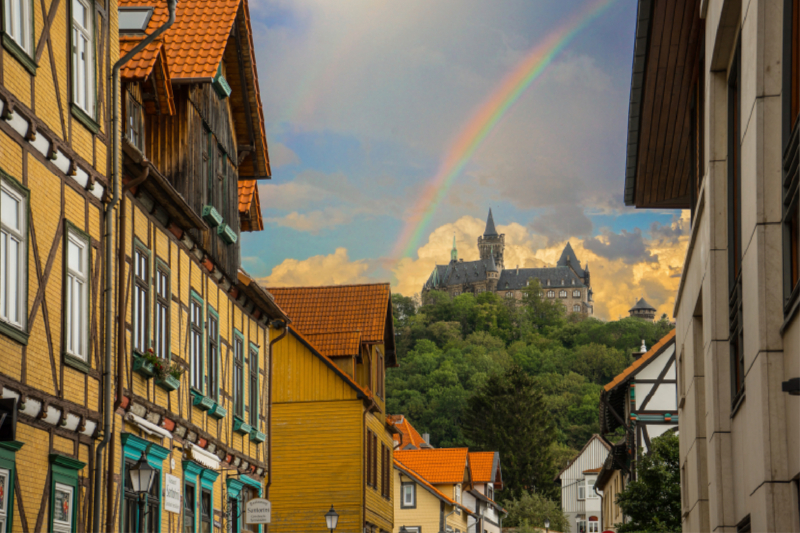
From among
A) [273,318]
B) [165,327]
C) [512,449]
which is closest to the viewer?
[165,327]

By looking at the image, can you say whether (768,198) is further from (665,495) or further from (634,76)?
(665,495)

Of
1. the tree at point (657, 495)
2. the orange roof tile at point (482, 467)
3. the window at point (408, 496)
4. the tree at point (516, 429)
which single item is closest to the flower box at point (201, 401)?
the tree at point (657, 495)

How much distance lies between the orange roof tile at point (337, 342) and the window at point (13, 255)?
2089cm

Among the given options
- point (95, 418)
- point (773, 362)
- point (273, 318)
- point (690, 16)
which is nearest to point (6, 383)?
point (95, 418)

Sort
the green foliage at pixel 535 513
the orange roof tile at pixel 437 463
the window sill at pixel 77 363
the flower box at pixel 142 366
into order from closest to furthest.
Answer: the window sill at pixel 77 363 < the flower box at pixel 142 366 < the orange roof tile at pixel 437 463 < the green foliage at pixel 535 513

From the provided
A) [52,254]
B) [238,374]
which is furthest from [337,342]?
[52,254]

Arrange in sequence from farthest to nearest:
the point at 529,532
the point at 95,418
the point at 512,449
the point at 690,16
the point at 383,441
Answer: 1. the point at 512,449
2. the point at 529,532
3. the point at 383,441
4. the point at 690,16
5. the point at 95,418

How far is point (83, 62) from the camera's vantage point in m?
13.4

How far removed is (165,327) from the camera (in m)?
16.3

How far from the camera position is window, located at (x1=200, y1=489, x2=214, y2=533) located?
18281mm

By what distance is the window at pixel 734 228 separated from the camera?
11.6 meters

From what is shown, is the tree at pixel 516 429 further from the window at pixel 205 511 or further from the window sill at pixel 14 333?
the window sill at pixel 14 333

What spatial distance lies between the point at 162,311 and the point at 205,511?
4179 mm

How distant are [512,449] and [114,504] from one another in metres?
88.3
